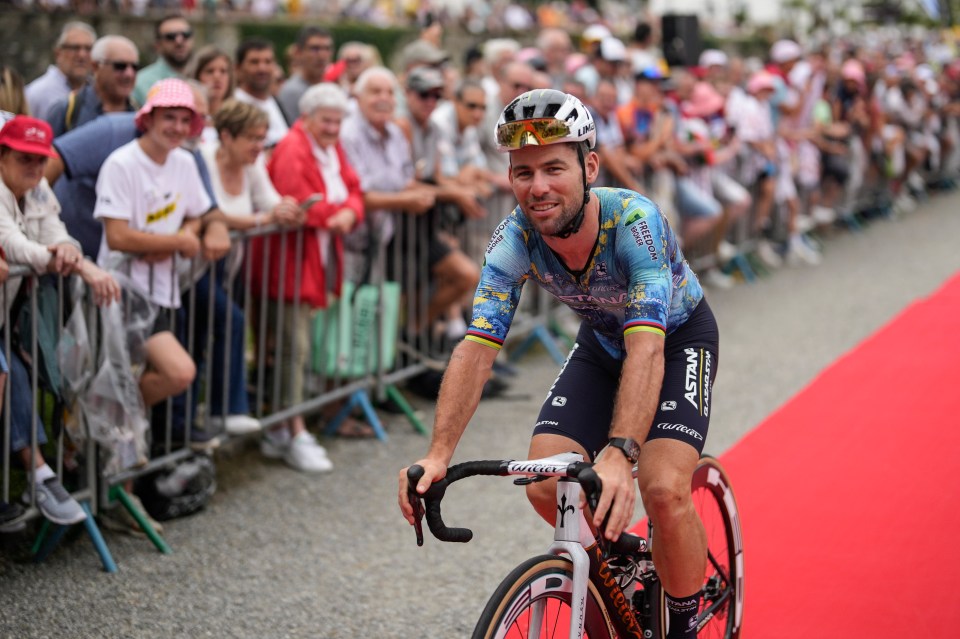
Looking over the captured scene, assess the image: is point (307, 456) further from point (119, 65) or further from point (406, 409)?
point (119, 65)

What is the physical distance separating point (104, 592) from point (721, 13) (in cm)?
5237

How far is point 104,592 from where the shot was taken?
5012 millimetres

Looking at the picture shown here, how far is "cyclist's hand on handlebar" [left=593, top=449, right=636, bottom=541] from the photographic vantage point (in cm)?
293

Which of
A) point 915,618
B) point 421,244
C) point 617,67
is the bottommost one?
point 915,618

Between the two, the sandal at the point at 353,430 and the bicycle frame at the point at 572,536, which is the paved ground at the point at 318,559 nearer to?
the sandal at the point at 353,430

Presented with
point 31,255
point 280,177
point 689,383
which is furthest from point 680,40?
point 689,383

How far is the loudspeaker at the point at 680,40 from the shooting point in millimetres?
14047

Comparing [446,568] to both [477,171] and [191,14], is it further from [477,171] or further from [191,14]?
[191,14]

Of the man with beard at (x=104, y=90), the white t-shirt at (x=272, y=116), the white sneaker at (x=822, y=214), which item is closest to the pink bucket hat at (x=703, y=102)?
the white sneaker at (x=822, y=214)

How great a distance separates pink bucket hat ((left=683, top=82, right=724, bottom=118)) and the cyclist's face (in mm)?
9398

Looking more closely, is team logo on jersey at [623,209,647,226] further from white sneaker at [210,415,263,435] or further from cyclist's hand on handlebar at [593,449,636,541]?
white sneaker at [210,415,263,435]

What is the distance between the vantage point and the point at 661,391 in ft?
12.3

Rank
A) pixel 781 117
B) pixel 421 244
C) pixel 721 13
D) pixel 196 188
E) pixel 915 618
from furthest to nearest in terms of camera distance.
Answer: pixel 721 13 → pixel 781 117 → pixel 421 244 → pixel 196 188 → pixel 915 618

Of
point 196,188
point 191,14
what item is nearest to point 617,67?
point 196,188
